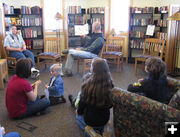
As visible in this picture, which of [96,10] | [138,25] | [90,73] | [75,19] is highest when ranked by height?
[96,10]

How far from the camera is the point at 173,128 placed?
4.59ft

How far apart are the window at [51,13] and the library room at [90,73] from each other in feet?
0.10

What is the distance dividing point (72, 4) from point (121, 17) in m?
1.71

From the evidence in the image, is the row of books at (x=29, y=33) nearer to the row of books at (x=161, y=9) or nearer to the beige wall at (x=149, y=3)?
the beige wall at (x=149, y=3)

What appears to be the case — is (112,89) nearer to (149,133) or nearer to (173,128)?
(149,133)

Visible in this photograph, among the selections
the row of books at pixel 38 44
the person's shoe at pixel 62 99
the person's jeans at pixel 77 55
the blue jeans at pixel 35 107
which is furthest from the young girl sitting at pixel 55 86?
the row of books at pixel 38 44

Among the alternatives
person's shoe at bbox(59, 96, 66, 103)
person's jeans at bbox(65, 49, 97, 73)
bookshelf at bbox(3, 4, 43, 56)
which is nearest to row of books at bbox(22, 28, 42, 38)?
bookshelf at bbox(3, 4, 43, 56)

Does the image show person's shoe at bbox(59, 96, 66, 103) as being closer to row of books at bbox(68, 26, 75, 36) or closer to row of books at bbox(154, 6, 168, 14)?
row of books at bbox(68, 26, 75, 36)

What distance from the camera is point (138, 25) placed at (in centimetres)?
598

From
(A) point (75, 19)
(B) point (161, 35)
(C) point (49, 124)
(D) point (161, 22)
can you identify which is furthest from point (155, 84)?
(A) point (75, 19)

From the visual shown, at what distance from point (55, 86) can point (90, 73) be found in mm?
806

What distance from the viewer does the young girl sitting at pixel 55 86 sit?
287cm

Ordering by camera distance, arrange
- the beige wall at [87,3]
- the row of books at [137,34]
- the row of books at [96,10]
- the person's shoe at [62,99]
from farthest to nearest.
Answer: the beige wall at [87,3] → the row of books at [96,10] → the row of books at [137,34] → the person's shoe at [62,99]

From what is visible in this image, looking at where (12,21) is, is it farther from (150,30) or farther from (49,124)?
(49,124)
